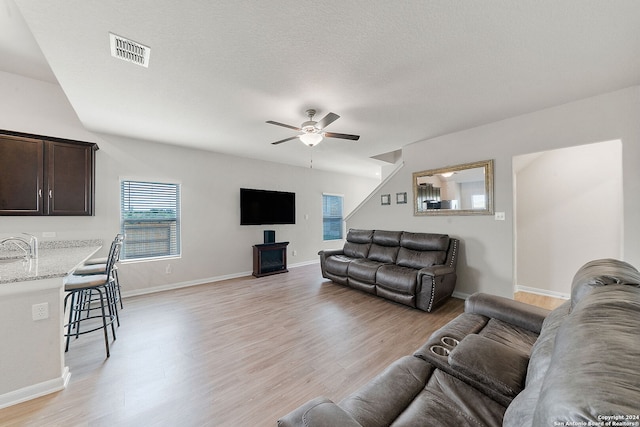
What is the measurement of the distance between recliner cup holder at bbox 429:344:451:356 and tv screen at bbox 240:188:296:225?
452cm

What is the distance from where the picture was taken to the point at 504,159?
3.37 m

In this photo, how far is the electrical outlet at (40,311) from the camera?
1785 millimetres

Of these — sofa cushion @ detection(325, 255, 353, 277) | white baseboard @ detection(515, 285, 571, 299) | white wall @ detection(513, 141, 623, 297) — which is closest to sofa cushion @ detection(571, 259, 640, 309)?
white wall @ detection(513, 141, 623, 297)

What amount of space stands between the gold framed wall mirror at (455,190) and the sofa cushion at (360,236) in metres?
0.98

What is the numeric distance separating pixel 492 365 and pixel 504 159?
326cm

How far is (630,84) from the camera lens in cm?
247

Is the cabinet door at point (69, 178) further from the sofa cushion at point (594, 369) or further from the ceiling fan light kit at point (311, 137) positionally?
the sofa cushion at point (594, 369)

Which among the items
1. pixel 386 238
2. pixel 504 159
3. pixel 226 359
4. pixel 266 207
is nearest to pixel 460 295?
pixel 386 238

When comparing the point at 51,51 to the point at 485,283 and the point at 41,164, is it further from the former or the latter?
the point at 485,283

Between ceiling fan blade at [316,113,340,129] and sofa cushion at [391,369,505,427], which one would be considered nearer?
sofa cushion at [391,369,505,427]

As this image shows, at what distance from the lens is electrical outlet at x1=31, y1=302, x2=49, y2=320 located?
179 centimetres

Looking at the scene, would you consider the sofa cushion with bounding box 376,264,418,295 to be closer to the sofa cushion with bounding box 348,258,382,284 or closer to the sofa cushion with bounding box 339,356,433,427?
the sofa cushion with bounding box 348,258,382,284

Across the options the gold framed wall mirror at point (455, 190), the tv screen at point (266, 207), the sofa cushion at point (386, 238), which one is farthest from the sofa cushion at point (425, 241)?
the tv screen at point (266, 207)

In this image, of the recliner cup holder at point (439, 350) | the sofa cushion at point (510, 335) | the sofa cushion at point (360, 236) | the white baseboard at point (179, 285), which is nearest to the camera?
the recliner cup holder at point (439, 350)
